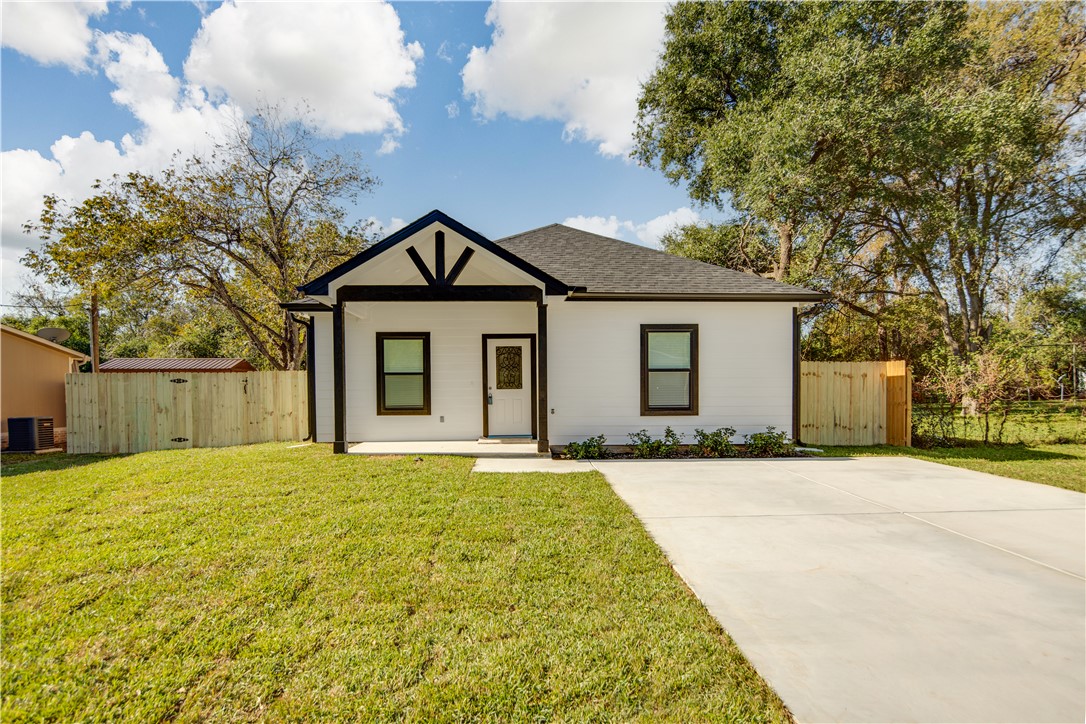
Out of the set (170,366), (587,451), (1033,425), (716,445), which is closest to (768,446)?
(716,445)

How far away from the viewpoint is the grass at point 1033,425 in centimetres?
995

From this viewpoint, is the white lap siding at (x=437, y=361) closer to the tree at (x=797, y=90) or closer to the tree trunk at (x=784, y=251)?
the tree at (x=797, y=90)

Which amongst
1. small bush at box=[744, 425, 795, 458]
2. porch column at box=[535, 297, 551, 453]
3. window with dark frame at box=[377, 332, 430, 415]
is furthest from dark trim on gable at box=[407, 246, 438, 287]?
small bush at box=[744, 425, 795, 458]

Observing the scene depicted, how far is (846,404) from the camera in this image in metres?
9.95

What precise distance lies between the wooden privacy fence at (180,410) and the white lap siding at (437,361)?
8.01 ft

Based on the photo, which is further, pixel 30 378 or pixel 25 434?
pixel 30 378

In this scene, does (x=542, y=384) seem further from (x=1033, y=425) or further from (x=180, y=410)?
(x=1033, y=425)

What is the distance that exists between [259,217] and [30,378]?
24.4 feet

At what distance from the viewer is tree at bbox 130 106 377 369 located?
44.3ft

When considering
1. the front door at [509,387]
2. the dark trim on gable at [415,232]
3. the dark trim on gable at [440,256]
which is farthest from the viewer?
the front door at [509,387]

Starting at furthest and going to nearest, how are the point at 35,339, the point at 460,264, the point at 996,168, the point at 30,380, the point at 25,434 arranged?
the point at 996,168 → the point at 35,339 → the point at 30,380 → the point at 25,434 → the point at 460,264

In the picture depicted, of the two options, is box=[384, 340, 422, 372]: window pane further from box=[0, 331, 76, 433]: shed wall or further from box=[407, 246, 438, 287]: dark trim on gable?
box=[0, 331, 76, 433]: shed wall

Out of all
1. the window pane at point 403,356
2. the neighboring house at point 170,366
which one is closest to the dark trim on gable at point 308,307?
the window pane at point 403,356

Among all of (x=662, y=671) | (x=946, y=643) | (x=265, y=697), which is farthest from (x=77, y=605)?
(x=946, y=643)
